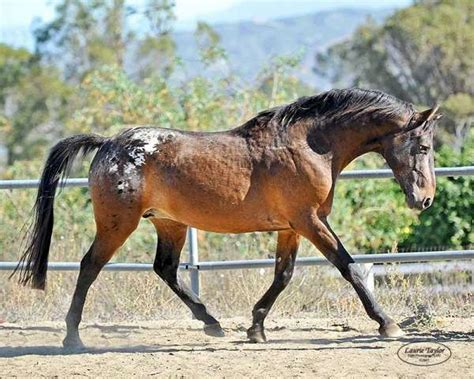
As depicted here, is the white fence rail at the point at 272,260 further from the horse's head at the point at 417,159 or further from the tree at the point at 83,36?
the tree at the point at 83,36

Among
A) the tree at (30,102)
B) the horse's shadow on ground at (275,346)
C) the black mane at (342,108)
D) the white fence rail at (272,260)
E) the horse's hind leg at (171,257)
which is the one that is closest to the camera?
the horse's shadow on ground at (275,346)

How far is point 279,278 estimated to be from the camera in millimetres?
8734

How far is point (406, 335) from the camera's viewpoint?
838 centimetres

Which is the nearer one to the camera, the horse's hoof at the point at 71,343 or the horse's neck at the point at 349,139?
the horse's neck at the point at 349,139

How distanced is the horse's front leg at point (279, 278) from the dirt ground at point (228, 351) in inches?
5.5

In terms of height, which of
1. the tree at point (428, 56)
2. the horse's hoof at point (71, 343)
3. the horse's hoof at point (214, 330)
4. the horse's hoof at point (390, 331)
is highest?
the tree at point (428, 56)

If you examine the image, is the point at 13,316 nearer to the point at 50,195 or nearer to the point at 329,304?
the point at 50,195

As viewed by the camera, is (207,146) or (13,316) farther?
(13,316)

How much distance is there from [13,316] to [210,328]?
2307 millimetres

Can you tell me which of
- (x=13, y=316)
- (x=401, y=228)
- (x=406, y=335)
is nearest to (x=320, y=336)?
(x=406, y=335)

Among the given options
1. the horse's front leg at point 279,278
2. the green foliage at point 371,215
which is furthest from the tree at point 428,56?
the horse's front leg at point 279,278

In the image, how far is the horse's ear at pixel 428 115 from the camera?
818 centimetres

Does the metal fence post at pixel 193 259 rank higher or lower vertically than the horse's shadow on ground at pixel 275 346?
higher

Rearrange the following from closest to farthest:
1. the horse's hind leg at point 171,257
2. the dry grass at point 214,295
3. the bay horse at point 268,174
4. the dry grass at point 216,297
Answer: the bay horse at point 268,174, the horse's hind leg at point 171,257, the dry grass at point 214,295, the dry grass at point 216,297
